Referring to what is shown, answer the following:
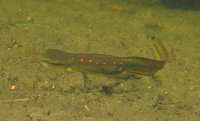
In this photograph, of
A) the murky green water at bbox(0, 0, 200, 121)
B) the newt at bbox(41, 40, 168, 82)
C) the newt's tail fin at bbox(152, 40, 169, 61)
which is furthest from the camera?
the newt's tail fin at bbox(152, 40, 169, 61)

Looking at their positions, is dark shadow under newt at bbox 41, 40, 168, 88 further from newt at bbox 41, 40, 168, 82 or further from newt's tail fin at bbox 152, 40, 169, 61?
newt's tail fin at bbox 152, 40, 169, 61

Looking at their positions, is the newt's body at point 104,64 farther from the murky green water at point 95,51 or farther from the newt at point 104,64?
the murky green water at point 95,51

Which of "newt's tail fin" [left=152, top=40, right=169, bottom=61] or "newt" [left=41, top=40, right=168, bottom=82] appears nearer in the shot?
"newt" [left=41, top=40, right=168, bottom=82]

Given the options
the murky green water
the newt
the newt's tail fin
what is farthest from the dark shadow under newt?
the newt's tail fin

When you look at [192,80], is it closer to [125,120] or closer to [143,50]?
[143,50]

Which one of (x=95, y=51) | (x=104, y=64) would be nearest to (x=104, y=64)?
(x=104, y=64)

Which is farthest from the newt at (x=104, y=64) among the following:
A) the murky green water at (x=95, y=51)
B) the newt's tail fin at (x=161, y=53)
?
the newt's tail fin at (x=161, y=53)
